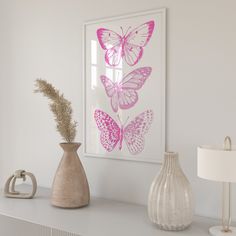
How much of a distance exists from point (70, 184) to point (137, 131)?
473 mm

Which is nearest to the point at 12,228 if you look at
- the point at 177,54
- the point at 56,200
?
the point at 56,200

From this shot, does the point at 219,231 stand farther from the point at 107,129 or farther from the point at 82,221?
the point at 107,129

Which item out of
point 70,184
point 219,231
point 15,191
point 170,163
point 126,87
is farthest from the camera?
point 15,191

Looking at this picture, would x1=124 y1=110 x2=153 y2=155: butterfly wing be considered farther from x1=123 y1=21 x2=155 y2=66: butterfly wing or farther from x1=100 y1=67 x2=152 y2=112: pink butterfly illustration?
x1=123 y1=21 x2=155 y2=66: butterfly wing

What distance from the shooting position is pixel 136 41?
2018 millimetres

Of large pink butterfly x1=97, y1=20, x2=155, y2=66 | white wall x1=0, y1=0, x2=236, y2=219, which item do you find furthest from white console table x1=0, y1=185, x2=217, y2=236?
large pink butterfly x1=97, y1=20, x2=155, y2=66

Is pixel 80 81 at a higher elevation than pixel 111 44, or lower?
lower

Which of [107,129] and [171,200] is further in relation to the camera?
[107,129]

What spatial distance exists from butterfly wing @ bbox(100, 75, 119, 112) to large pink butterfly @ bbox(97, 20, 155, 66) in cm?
10

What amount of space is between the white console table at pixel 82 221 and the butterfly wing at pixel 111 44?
2.75 feet

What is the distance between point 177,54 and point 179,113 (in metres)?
0.31

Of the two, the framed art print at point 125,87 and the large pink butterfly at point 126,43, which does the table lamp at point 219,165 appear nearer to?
the framed art print at point 125,87

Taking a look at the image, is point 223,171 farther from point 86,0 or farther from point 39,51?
point 39,51

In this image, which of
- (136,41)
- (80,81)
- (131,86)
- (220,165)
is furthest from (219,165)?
(80,81)
